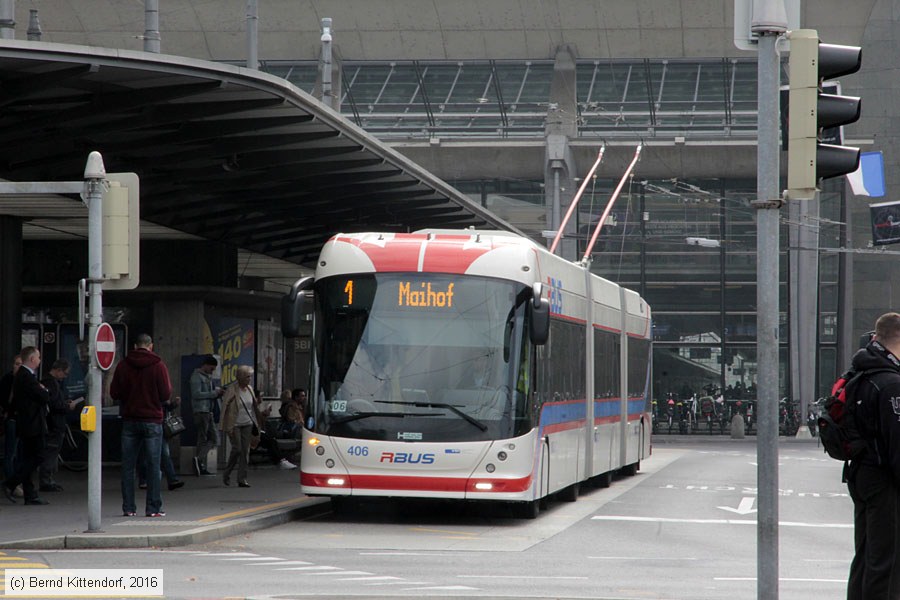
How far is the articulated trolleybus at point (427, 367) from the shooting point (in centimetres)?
1558

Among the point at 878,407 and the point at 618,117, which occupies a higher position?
the point at 618,117

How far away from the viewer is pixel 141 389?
1485cm

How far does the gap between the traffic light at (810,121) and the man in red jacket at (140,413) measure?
28.4ft

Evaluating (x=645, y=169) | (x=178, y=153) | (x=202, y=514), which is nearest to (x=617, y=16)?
(x=645, y=169)

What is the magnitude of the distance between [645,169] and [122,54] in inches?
1416

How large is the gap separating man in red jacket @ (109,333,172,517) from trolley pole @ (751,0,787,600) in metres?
8.31

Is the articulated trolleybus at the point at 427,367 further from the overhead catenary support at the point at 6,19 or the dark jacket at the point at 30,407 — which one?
the overhead catenary support at the point at 6,19

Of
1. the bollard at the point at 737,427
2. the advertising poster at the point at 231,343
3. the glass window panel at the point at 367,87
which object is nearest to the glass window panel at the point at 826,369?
the bollard at the point at 737,427

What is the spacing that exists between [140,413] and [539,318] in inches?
164

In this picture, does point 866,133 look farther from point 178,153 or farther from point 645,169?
point 178,153

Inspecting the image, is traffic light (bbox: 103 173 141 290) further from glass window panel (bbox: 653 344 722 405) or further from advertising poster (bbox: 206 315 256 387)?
glass window panel (bbox: 653 344 722 405)

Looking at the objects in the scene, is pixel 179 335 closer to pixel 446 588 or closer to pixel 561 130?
pixel 446 588

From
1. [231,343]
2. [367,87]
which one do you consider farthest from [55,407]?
[367,87]

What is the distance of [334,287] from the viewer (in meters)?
16.2
